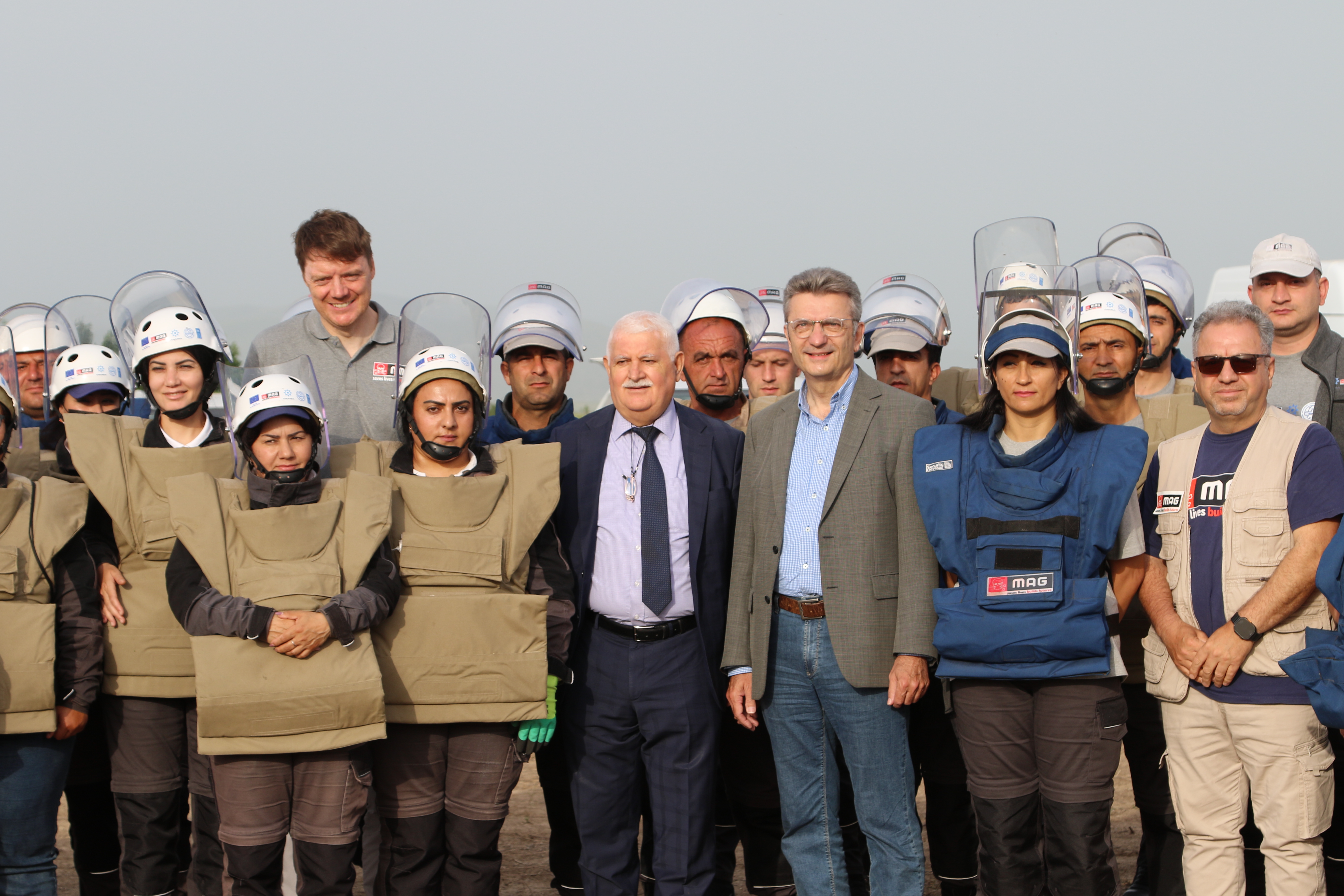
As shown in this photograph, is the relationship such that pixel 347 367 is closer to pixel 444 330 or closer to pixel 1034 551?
pixel 444 330

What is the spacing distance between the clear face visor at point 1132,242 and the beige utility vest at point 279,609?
5.41 m

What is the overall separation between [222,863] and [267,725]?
115cm

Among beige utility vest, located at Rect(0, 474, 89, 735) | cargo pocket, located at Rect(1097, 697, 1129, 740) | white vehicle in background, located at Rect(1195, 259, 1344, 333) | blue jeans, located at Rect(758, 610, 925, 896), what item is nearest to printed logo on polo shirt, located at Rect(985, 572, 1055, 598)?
cargo pocket, located at Rect(1097, 697, 1129, 740)

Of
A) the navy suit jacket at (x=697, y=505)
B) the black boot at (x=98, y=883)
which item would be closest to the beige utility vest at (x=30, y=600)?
the black boot at (x=98, y=883)

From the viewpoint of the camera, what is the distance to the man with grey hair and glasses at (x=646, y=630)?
182 inches

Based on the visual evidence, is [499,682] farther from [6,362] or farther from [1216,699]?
[6,362]

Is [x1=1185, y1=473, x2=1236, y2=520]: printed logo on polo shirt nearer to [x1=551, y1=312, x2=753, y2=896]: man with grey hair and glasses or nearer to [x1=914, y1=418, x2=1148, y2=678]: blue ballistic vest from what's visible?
[x1=914, y1=418, x2=1148, y2=678]: blue ballistic vest

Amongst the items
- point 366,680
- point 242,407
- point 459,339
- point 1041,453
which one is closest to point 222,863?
point 366,680

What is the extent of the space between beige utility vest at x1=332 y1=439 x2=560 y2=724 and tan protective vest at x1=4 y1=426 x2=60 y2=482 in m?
1.75

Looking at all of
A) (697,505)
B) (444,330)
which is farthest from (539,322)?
(697,505)

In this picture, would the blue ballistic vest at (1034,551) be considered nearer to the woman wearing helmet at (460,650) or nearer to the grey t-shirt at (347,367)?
the woman wearing helmet at (460,650)

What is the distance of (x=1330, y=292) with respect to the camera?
12.0 meters

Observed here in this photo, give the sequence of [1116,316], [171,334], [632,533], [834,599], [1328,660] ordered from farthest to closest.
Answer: [1116,316] → [171,334] → [632,533] → [834,599] → [1328,660]

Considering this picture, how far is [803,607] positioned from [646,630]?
0.62 metres
